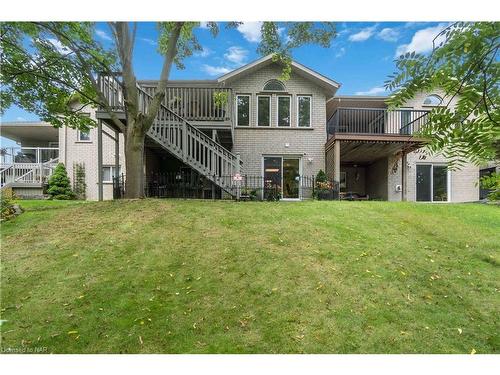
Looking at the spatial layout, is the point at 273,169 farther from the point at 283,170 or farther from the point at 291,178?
the point at 291,178

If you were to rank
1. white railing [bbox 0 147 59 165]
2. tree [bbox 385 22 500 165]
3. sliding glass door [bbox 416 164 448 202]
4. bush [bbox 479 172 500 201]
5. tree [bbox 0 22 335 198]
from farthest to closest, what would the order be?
white railing [bbox 0 147 59 165]
sliding glass door [bbox 416 164 448 202]
tree [bbox 0 22 335 198]
bush [bbox 479 172 500 201]
tree [bbox 385 22 500 165]

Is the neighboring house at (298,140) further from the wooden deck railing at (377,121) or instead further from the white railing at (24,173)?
the white railing at (24,173)

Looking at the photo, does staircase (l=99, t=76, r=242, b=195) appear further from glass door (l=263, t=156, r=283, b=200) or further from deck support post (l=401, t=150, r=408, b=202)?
deck support post (l=401, t=150, r=408, b=202)

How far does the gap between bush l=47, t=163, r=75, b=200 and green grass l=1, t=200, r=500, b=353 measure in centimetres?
645

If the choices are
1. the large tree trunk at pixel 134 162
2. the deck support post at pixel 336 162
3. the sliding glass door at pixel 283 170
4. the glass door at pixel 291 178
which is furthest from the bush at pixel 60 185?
the deck support post at pixel 336 162

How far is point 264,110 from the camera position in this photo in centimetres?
1130

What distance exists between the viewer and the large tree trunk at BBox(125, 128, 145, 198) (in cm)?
675

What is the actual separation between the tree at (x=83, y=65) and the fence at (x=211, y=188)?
77.8 inches

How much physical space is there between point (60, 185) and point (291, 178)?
9.21m

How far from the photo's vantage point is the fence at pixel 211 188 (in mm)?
8024

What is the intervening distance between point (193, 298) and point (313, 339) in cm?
132

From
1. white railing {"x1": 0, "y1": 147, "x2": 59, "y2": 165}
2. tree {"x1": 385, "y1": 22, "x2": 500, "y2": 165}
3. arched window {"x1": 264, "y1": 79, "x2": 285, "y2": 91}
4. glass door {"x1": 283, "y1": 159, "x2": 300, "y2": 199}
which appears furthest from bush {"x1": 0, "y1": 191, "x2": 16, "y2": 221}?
arched window {"x1": 264, "y1": 79, "x2": 285, "y2": 91}

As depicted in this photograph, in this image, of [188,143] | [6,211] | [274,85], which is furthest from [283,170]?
[6,211]
